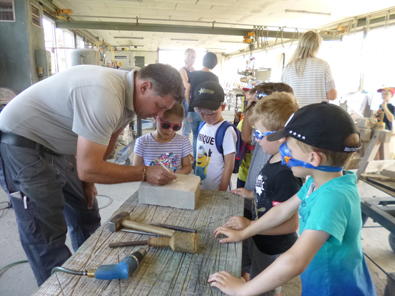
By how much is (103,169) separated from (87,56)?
15.2ft

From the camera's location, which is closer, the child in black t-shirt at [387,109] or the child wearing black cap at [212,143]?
the child wearing black cap at [212,143]

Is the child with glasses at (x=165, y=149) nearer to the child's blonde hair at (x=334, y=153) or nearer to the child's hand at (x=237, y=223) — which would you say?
the child's hand at (x=237, y=223)

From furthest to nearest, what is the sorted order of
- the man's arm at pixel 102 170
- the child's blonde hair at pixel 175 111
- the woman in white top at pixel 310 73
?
the woman in white top at pixel 310 73 → the child's blonde hair at pixel 175 111 → the man's arm at pixel 102 170

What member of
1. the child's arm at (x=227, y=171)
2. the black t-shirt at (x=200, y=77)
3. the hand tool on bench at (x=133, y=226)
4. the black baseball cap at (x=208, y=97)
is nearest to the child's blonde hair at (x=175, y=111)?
the black baseball cap at (x=208, y=97)

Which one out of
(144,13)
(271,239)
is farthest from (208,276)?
(144,13)

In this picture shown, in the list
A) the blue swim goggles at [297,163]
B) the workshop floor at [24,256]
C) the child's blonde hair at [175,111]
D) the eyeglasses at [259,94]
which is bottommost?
the workshop floor at [24,256]

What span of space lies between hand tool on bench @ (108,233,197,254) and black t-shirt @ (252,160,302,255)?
541 mm

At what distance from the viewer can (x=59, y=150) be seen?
1489mm

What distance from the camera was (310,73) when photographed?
3014 millimetres

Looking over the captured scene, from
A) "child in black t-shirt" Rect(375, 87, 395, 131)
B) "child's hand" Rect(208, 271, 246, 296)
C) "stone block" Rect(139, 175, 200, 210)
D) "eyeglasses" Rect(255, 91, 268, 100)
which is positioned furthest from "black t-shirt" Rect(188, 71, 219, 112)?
"child in black t-shirt" Rect(375, 87, 395, 131)

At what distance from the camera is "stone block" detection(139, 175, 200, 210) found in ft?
4.18

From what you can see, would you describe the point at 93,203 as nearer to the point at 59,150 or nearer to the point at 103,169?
the point at 59,150

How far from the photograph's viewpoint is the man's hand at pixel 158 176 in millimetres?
1296

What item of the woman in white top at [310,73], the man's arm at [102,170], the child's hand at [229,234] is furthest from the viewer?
the woman in white top at [310,73]
